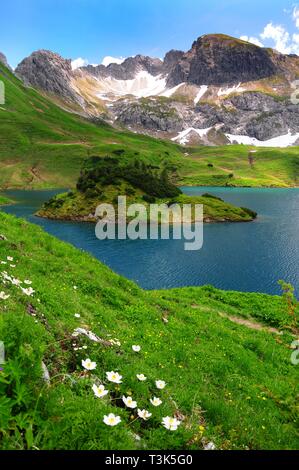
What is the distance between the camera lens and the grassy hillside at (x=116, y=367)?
685 cm

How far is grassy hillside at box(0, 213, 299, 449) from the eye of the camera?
22.5 feet

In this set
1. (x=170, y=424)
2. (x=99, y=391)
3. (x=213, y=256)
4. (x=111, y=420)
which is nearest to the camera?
(x=111, y=420)

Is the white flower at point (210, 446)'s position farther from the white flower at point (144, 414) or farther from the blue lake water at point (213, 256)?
the blue lake water at point (213, 256)

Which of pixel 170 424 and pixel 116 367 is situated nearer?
pixel 170 424

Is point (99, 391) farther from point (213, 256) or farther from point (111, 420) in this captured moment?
point (213, 256)

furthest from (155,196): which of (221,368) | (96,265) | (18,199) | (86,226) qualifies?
(221,368)

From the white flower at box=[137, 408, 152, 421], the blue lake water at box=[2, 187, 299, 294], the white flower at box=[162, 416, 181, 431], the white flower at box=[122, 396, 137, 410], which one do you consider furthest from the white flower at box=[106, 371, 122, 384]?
the blue lake water at box=[2, 187, 299, 294]

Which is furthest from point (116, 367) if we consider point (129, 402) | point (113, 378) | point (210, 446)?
point (210, 446)

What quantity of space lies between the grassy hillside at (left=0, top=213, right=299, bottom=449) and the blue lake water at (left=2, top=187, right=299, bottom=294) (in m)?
38.7

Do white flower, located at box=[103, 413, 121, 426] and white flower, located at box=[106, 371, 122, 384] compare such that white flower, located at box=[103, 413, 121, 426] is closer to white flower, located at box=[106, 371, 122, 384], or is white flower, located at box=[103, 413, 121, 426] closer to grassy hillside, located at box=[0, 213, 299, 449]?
grassy hillside, located at box=[0, 213, 299, 449]

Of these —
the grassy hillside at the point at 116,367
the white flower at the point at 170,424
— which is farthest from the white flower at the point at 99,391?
the white flower at the point at 170,424

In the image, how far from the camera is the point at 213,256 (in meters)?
84.3

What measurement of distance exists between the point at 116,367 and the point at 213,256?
75.7 m
